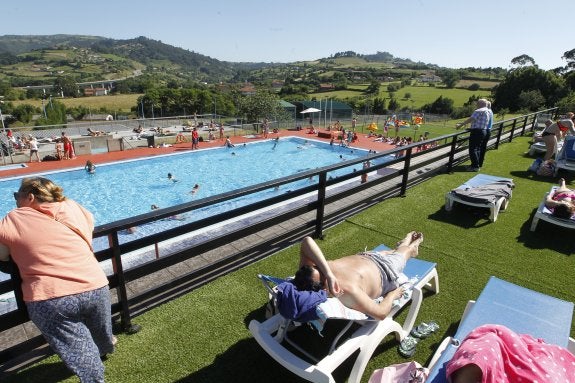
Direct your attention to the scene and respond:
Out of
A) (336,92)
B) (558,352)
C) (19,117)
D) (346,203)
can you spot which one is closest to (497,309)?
(558,352)

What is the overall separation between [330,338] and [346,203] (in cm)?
361

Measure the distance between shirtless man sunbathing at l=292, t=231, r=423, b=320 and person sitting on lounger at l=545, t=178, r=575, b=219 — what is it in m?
3.23

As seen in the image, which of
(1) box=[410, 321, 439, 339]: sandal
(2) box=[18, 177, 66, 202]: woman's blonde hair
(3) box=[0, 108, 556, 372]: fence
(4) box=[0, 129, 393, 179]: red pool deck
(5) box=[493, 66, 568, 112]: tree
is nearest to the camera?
(2) box=[18, 177, 66, 202]: woman's blonde hair

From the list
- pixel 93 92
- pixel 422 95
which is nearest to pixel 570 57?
pixel 422 95

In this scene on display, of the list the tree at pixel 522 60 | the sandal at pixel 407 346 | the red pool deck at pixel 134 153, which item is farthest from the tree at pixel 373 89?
the sandal at pixel 407 346

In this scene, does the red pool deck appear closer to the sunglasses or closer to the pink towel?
the sunglasses

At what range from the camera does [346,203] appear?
6.20 meters

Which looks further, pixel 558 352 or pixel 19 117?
pixel 19 117

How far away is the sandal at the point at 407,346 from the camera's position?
9.59 feet

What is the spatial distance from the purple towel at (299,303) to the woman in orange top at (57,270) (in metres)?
1.27

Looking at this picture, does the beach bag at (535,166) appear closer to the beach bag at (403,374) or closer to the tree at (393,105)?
the beach bag at (403,374)

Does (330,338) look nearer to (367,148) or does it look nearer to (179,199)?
(179,199)

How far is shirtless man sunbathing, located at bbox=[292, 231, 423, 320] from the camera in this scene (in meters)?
2.44

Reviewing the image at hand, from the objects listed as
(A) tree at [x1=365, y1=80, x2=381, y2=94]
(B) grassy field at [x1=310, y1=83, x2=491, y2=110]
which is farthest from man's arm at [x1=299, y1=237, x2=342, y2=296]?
(A) tree at [x1=365, y1=80, x2=381, y2=94]
